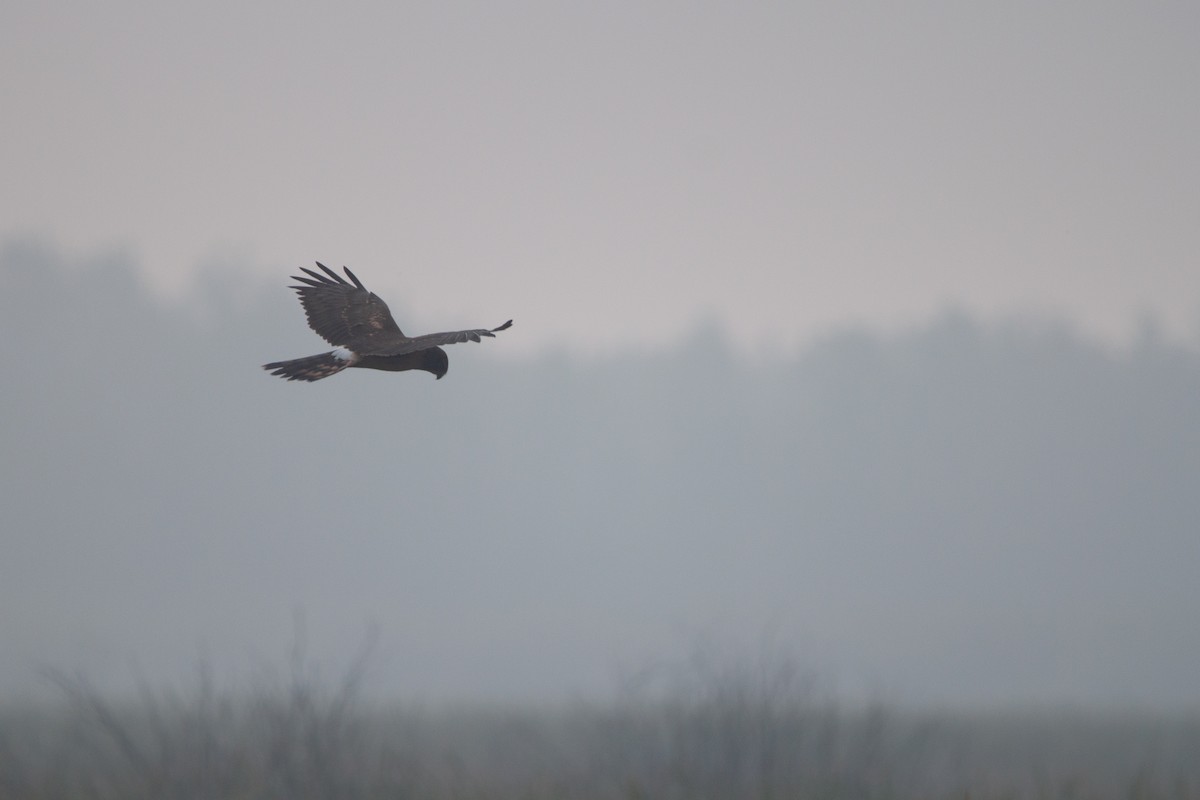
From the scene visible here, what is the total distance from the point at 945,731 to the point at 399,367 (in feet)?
57.7

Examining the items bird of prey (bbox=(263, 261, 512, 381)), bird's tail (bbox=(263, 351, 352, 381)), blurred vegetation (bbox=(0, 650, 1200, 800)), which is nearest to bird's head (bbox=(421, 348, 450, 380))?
bird of prey (bbox=(263, 261, 512, 381))

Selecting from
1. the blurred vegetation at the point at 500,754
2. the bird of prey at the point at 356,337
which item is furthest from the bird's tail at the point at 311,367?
the blurred vegetation at the point at 500,754

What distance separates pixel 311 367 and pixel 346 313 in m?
1.91

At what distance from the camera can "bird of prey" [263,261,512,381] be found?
22.4 feet

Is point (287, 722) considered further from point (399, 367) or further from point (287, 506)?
point (287, 506)

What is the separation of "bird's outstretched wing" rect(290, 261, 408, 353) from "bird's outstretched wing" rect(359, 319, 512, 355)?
9.1 inches

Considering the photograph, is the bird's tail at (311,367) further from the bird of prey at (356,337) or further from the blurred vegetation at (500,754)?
the blurred vegetation at (500,754)

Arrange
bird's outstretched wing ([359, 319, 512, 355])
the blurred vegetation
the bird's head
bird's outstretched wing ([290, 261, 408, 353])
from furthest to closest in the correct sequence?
the blurred vegetation, bird's outstretched wing ([290, 261, 408, 353]), the bird's head, bird's outstretched wing ([359, 319, 512, 355])

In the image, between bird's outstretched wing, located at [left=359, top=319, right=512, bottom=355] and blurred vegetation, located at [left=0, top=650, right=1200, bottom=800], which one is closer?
bird's outstretched wing, located at [left=359, top=319, right=512, bottom=355]

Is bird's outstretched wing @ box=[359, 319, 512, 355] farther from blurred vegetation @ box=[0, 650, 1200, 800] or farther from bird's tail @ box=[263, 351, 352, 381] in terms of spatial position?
blurred vegetation @ box=[0, 650, 1200, 800]

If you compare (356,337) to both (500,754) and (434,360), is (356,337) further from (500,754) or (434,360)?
(500,754)

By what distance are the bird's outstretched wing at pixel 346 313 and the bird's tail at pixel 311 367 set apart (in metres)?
0.47

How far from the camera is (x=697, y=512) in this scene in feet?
463

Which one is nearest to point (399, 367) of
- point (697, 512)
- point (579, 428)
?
point (697, 512)
